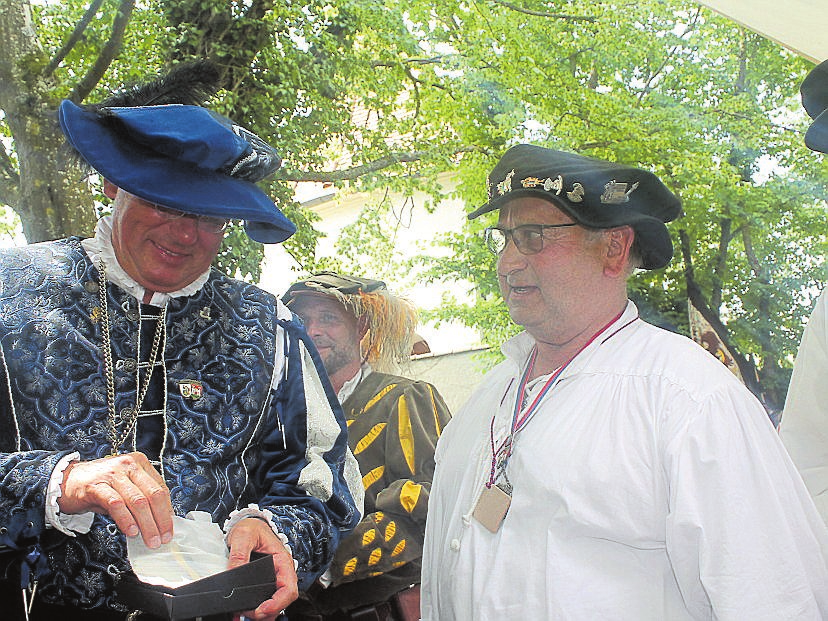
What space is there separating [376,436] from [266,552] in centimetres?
166

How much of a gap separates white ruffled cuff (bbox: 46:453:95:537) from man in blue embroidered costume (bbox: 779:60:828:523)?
1959 millimetres

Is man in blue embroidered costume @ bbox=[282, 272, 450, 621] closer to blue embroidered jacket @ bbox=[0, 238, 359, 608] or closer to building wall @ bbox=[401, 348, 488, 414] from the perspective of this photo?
building wall @ bbox=[401, 348, 488, 414]

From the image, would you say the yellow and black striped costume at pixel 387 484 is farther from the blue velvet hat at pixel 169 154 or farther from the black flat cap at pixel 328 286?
the blue velvet hat at pixel 169 154

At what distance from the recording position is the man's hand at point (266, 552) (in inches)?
58.5

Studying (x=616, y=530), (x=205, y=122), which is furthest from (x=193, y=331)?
(x=616, y=530)

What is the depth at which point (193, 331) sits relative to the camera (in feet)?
5.77

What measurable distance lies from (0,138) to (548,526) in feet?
10.5

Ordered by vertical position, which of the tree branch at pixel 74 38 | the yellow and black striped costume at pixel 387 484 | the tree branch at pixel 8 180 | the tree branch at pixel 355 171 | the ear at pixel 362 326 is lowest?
the yellow and black striped costume at pixel 387 484

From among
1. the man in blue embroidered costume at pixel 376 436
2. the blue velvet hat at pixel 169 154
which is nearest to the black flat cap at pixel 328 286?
the man in blue embroidered costume at pixel 376 436

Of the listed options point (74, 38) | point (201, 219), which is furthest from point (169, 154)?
point (74, 38)

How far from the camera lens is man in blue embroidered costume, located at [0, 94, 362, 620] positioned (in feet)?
4.99

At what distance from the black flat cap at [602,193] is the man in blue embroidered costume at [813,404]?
0.55 m

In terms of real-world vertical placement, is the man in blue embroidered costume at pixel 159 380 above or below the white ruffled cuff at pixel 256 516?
above

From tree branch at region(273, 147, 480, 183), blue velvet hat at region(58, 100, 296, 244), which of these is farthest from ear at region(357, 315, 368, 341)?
blue velvet hat at region(58, 100, 296, 244)
